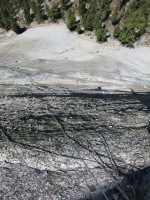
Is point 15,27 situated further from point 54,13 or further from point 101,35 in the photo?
point 101,35

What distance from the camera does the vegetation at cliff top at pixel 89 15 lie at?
101 ft

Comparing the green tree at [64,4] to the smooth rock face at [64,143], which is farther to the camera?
the green tree at [64,4]

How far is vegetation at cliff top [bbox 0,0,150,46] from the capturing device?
3091 centimetres

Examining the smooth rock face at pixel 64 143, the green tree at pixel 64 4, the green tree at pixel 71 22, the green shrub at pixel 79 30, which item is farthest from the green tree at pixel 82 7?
the smooth rock face at pixel 64 143

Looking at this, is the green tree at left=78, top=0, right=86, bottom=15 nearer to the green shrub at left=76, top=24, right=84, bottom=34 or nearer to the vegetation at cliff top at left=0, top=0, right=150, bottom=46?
the vegetation at cliff top at left=0, top=0, right=150, bottom=46

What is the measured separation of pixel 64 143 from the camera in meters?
10.6

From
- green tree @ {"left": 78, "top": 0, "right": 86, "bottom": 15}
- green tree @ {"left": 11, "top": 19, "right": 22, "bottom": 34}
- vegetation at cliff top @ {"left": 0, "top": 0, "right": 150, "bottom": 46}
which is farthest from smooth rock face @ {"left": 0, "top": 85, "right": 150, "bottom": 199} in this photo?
green tree @ {"left": 11, "top": 19, "right": 22, "bottom": 34}

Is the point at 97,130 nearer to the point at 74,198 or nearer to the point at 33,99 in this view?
the point at 74,198

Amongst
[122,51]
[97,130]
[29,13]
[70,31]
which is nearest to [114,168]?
[97,130]

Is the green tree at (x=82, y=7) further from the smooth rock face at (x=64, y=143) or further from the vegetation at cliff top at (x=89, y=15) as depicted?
the smooth rock face at (x=64, y=143)

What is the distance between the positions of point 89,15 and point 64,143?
88.4ft

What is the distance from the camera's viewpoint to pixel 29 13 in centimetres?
3925

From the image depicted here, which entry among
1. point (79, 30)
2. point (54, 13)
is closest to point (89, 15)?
point (79, 30)

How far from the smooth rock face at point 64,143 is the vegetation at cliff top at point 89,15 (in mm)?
16864
